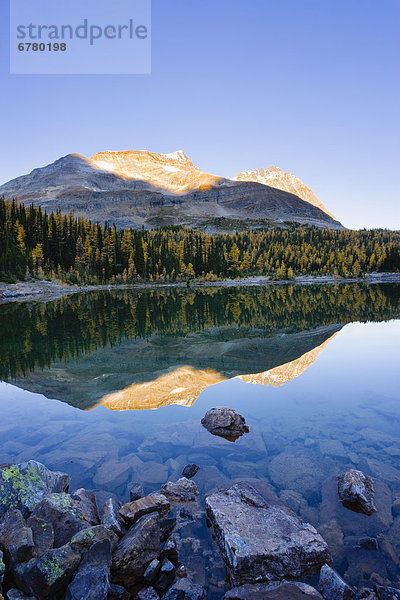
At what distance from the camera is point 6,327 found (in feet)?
92.2

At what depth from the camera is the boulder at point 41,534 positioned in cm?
489

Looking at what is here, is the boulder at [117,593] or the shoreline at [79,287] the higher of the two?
the boulder at [117,593]

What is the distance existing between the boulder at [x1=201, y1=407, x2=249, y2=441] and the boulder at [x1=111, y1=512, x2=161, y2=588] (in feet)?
14.7

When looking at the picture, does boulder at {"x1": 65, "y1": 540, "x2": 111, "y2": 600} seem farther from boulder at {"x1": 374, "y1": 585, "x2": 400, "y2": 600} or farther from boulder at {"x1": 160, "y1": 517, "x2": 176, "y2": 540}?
boulder at {"x1": 374, "y1": 585, "x2": 400, "y2": 600}

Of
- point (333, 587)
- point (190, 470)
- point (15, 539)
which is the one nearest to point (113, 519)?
point (15, 539)

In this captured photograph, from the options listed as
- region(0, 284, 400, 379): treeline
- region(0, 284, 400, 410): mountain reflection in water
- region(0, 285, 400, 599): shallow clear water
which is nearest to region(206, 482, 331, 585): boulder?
region(0, 285, 400, 599): shallow clear water

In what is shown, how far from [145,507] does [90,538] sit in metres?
1.32

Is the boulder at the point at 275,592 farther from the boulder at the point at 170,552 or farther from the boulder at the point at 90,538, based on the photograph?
the boulder at the point at 90,538

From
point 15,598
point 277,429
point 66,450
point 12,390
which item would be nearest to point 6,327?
point 12,390

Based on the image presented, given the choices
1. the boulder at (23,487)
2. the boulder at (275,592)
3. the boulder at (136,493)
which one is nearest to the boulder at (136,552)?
the boulder at (136,493)

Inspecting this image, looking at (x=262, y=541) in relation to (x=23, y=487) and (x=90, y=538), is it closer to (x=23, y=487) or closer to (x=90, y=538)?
(x=90, y=538)

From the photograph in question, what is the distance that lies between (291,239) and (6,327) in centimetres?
18034

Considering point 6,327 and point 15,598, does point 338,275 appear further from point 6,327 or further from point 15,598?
point 15,598

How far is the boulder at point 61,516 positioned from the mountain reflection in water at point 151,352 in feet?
20.7
